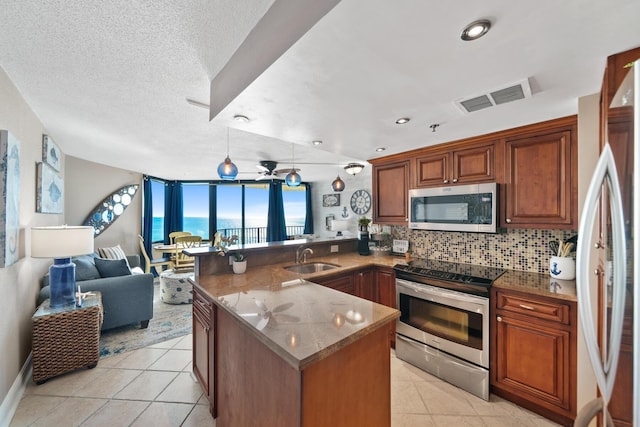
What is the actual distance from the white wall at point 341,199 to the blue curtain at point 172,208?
3.73m

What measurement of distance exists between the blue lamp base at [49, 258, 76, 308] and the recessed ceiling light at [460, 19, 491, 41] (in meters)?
3.56

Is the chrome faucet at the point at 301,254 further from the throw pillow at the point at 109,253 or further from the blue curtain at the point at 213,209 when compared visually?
the blue curtain at the point at 213,209

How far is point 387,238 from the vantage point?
350 centimetres

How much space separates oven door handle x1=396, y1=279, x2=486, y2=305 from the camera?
2.06m

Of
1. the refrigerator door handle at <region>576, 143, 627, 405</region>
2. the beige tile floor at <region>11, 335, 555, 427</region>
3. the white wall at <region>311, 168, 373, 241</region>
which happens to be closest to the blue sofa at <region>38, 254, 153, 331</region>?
the beige tile floor at <region>11, 335, 555, 427</region>

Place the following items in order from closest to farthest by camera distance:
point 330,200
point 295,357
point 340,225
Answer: point 295,357, point 340,225, point 330,200

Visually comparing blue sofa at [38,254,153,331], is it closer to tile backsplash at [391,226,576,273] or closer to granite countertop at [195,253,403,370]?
granite countertop at [195,253,403,370]

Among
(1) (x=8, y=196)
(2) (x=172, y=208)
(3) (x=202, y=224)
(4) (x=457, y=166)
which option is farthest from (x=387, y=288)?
(2) (x=172, y=208)

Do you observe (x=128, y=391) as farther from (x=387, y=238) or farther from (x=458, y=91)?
(x=458, y=91)

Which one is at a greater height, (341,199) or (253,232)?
(341,199)

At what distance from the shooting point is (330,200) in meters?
7.51

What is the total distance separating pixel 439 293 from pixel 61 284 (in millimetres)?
3542

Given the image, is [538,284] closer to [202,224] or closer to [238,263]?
[238,263]

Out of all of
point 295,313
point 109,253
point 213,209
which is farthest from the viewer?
point 213,209
